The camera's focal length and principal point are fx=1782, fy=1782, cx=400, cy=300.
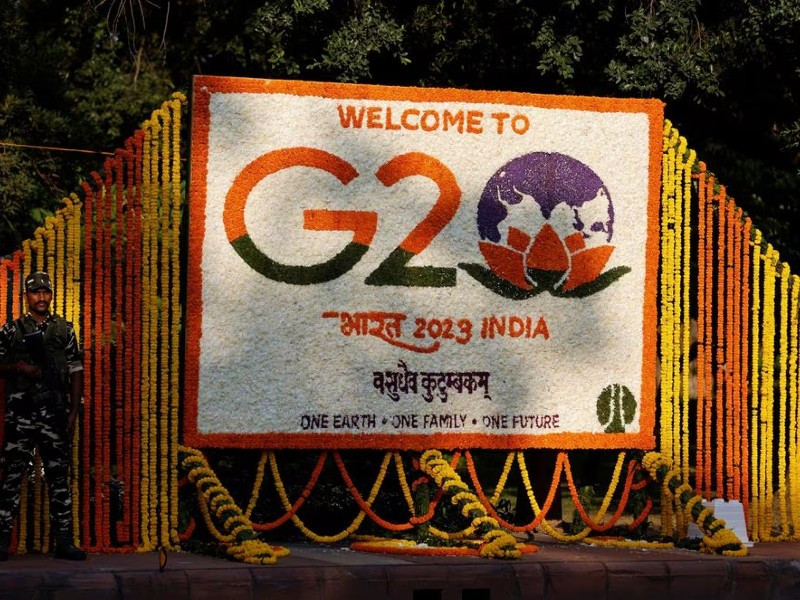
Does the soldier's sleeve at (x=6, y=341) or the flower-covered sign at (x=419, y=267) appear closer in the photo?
the soldier's sleeve at (x=6, y=341)

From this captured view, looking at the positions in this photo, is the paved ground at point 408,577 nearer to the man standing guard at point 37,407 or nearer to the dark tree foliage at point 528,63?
the man standing guard at point 37,407

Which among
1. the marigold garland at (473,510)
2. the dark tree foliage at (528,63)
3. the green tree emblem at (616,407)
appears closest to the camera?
the marigold garland at (473,510)

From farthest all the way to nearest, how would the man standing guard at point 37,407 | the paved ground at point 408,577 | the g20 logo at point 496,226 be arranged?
1. the g20 logo at point 496,226
2. the man standing guard at point 37,407
3. the paved ground at point 408,577

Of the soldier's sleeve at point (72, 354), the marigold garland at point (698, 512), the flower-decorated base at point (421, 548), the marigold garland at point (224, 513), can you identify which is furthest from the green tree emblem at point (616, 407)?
Result: the soldier's sleeve at point (72, 354)

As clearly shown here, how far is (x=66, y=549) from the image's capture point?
437 inches

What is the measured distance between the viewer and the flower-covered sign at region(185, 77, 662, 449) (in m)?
11.8

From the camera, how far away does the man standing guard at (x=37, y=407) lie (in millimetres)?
11055

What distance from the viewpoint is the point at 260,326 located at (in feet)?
38.9

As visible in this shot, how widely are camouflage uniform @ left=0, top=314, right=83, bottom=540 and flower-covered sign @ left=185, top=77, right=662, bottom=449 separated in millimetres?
970

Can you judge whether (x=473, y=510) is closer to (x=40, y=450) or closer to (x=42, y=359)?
(x=40, y=450)

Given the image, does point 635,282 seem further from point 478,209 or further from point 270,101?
point 270,101

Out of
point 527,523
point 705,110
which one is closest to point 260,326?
point 527,523

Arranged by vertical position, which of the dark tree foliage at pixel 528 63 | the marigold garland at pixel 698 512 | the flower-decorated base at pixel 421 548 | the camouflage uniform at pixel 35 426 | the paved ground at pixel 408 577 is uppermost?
the dark tree foliage at pixel 528 63

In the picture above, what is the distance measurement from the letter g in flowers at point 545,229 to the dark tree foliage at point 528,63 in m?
1.76
